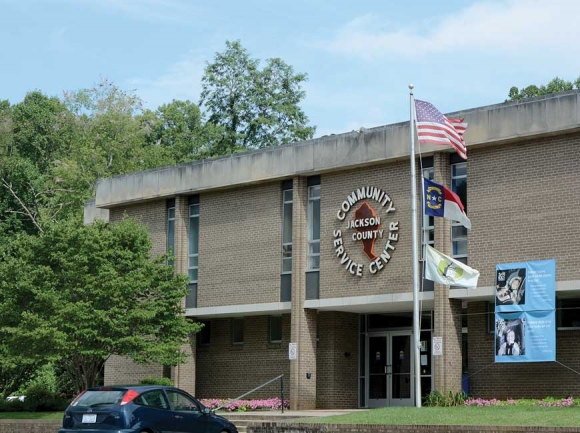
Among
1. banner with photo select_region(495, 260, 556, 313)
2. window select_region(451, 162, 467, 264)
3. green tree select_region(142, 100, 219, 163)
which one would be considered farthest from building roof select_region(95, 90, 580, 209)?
green tree select_region(142, 100, 219, 163)

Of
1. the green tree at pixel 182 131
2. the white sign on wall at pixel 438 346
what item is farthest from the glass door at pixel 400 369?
the green tree at pixel 182 131

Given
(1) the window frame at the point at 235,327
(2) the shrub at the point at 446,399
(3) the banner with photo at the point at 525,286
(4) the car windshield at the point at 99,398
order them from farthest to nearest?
(1) the window frame at the point at 235,327 → (2) the shrub at the point at 446,399 → (3) the banner with photo at the point at 525,286 → (4) the car windshield at the point at 99,398

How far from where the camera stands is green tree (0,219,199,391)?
104 feet

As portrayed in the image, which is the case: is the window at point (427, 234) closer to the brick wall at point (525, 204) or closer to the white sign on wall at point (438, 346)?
the brick wall at point (525, 204)

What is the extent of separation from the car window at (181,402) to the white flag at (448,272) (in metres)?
8.80

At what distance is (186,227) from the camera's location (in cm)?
3909

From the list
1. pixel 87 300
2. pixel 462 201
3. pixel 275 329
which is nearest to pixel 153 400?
pixel 87 300

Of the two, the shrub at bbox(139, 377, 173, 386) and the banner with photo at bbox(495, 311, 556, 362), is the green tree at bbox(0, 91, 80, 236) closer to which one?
the shrub at bbox(139, 377, 173, 386)

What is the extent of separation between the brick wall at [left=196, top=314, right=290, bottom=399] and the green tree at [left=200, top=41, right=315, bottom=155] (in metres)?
27.1

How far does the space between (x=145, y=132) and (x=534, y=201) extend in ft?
130

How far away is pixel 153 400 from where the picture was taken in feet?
72.6

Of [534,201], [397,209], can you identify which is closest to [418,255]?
[397,209]

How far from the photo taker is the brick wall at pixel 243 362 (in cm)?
3719

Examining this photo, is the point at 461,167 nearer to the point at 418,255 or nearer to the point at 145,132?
the point at 418,255
